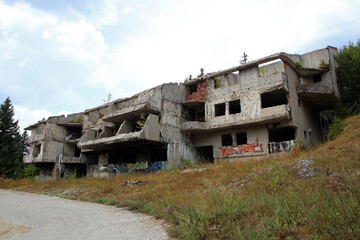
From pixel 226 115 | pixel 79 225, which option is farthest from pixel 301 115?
pixel 79 225

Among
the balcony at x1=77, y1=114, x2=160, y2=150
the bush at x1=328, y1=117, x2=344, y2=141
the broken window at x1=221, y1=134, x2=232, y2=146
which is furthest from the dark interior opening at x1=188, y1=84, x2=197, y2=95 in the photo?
the bush at x1=328, y1=117, x2=344, y2=141

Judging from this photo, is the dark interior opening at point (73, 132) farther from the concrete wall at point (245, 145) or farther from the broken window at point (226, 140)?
the broken window at point (226, 140)

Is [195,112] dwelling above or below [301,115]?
above

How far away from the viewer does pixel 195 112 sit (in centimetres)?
2431

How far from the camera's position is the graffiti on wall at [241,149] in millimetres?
18531

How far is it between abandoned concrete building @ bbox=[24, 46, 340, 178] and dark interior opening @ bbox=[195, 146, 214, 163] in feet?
0.31

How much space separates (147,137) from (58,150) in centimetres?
1659

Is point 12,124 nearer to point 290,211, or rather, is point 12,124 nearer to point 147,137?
point 147,137

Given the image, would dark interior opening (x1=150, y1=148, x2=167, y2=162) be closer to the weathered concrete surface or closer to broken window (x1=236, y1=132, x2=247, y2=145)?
broken window (x1=236, y1=132, x2=247, y2=145)

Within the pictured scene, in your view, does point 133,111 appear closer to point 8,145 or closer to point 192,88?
point 192,88

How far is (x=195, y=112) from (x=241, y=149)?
267 inches

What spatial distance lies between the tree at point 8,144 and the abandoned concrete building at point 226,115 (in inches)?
473

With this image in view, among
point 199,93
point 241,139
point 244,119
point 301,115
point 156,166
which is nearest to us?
point 244,119

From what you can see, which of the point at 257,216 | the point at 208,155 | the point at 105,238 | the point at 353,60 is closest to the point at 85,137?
the point at 208,155
